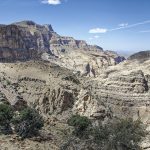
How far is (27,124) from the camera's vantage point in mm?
53812

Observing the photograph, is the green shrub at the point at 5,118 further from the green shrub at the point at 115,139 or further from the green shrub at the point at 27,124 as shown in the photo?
the green shrub at the point at 115,139

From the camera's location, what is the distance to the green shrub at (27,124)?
172 ft

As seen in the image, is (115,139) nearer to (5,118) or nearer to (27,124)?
(27,124)

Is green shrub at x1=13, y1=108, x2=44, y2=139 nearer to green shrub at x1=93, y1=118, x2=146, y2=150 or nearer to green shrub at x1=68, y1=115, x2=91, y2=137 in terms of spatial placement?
green shrub at x1=68, y1=115, x2=91, y2=137

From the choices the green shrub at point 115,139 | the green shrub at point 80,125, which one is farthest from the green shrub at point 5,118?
the green shrub at point 115,139

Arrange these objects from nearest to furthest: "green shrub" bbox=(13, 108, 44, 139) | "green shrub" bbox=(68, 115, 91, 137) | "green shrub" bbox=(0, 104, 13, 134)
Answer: "green shrub" bbox=(13, 108, 44, 139) < "green shrub" bbox=(0, 104, 13, 134) < "green shrub" bbox=(68, 115, 91, 137)

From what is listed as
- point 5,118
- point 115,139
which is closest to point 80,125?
point 115,139

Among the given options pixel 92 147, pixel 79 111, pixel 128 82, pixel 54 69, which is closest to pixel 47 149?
pixel 92 147

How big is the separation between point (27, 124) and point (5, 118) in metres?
3.93

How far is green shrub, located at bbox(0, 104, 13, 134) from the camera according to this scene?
54022mm

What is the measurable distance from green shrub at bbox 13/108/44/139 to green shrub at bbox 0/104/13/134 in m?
A: 1.06

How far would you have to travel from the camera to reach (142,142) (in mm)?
58125

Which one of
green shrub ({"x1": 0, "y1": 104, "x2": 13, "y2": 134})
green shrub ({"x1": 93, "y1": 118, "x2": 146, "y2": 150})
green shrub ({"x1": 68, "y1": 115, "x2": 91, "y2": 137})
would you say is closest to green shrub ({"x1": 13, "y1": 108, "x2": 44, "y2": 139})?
green shrub ({"x1": 0, "y1": 104, "x2": 13, "y2": 134})

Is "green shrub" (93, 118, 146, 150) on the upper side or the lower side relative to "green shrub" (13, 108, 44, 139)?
lower
